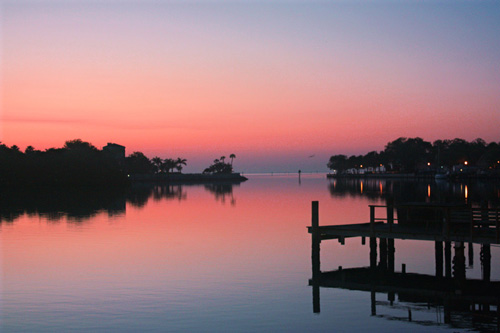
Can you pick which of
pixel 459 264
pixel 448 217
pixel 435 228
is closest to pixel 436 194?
pixel 435 228

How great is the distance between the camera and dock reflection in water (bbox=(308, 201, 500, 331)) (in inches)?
918

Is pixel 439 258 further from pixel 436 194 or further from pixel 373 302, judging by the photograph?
pixel 436 194

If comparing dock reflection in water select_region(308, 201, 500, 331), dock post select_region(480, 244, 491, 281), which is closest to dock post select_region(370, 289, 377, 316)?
dock reflection in water select_region(308, 201, 500, 331)

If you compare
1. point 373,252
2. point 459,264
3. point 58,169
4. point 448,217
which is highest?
point 58,169

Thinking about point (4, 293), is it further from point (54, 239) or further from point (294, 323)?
point (54, 239)

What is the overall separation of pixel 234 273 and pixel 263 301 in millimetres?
6902

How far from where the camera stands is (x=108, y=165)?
157 metres

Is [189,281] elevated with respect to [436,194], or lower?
lower

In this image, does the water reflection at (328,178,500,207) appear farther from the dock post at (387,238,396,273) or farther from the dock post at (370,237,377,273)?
the dock post at (370,237,377,273)

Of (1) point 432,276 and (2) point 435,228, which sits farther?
(1) point 432,276

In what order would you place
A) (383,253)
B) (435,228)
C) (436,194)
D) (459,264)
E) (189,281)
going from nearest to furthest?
(459,264)
(189,281)
(435,228)
(383,253)
(436,194)

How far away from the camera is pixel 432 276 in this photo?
30250 mm

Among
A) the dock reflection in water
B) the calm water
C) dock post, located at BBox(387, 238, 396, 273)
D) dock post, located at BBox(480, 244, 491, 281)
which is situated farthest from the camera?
dock post, located at BBox(387, 238, 396, 273)

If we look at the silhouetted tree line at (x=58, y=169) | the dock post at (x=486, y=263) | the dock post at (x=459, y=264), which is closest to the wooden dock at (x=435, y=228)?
the dock post at (x=459, y=264)
